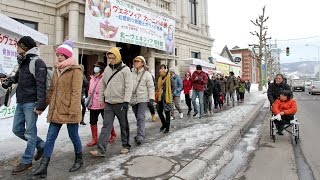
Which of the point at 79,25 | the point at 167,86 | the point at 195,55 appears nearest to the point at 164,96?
the point at 167,86

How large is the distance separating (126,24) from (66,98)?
961cm

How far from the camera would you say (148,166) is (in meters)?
4.86

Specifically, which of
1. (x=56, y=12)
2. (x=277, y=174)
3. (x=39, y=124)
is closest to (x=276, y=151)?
(x=277, y=174)

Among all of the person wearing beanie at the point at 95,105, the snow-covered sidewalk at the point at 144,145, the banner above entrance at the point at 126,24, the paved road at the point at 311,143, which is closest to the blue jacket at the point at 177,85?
the snow-covered sidewalk at the point at 144,145

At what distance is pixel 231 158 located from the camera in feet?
19.4

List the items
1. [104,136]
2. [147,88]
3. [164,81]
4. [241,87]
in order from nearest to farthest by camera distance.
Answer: [104,136]
[147,88]
[164,81]
[241,87]

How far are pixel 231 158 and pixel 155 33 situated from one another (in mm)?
10653

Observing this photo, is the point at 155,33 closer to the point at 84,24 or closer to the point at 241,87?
the point at 84,24

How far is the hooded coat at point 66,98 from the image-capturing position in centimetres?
435

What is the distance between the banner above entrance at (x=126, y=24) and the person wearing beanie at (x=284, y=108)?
7.34 metres

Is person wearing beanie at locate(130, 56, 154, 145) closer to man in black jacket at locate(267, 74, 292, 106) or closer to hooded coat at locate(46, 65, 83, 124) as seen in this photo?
hooded coat at locate(46, 65, 83, 124)

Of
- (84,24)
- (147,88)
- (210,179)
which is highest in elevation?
(84,24)

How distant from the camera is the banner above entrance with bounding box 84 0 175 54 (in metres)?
A: 12.1

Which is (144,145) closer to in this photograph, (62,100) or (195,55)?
(62,100)
